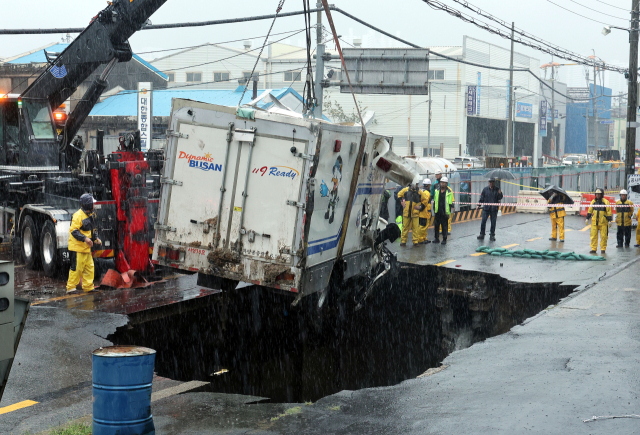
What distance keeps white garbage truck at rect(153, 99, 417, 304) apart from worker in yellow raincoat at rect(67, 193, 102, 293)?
2216 millimetres

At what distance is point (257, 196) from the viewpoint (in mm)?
8508

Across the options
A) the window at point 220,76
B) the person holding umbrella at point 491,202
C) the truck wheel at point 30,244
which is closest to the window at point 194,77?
the window at point 220,76

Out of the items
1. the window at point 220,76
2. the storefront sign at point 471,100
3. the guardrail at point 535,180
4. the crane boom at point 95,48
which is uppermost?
the window at point 220,76

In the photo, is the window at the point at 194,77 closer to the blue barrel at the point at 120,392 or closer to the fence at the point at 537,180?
the fence at the point at 537,180

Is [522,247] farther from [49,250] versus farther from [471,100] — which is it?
[471,100]

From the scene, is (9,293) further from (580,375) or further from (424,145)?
(424,145)

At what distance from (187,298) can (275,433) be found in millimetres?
5593

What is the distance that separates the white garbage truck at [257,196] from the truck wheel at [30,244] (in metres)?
4.77

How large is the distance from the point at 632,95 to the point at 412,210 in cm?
1103

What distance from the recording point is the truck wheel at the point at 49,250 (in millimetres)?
12119

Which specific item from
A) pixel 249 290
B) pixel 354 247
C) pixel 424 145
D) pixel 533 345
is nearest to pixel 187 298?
pixel 249 290

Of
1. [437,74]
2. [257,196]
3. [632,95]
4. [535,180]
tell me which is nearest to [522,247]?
[632,95]

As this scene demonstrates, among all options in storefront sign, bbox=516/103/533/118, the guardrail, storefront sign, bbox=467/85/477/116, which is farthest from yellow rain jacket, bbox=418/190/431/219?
storefront sign, bbox=516/103/533/118

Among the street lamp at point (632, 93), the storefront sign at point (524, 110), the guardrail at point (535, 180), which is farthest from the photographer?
the storefront sign at point (524, 110)
